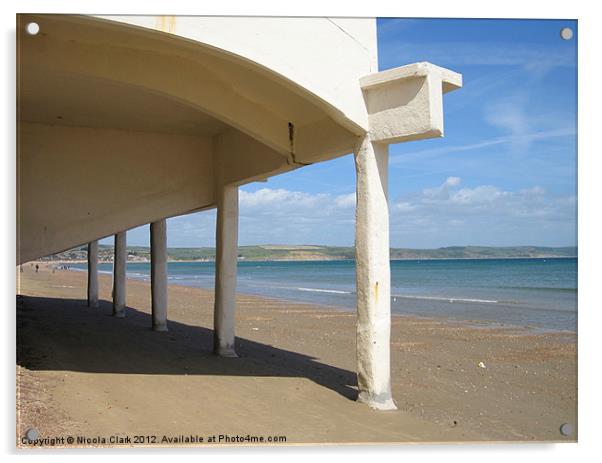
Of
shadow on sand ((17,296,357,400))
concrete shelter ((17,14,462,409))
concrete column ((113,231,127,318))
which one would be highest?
concrete shelter ((17,14,462,409))

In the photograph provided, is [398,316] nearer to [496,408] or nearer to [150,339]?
[150,339]

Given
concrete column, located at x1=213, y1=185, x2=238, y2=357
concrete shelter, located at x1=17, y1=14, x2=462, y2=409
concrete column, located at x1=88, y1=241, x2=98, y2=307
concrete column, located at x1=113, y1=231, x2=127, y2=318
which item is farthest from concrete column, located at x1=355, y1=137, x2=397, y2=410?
concrete column, located at x1=88, y1=241, x2=98, y2=307

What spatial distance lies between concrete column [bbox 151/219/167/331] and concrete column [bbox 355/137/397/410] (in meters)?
7.78

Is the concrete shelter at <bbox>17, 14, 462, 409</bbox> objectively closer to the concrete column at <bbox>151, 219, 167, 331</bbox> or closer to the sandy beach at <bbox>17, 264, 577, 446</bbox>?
the sandy beach at <bbox>17, 264, 577, 446</bbox>

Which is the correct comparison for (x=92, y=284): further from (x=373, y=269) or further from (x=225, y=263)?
(x=373, y=269)

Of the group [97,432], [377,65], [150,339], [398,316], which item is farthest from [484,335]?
[97,432]

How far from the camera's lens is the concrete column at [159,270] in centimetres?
1388

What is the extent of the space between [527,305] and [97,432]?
2218 cm

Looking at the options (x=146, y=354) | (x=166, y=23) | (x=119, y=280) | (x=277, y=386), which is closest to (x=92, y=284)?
(x=119, y=280)

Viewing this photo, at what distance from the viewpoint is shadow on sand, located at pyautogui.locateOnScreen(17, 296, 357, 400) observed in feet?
28.3

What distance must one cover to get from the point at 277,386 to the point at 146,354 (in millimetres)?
3119

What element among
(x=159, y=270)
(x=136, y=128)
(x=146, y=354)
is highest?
(x=136, y=128)

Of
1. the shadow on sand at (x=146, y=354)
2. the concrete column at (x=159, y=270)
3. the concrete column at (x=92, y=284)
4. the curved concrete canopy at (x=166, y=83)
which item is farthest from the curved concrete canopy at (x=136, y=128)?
the concrete column at (x=92, y=284)

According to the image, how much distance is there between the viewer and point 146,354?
10141 mm
